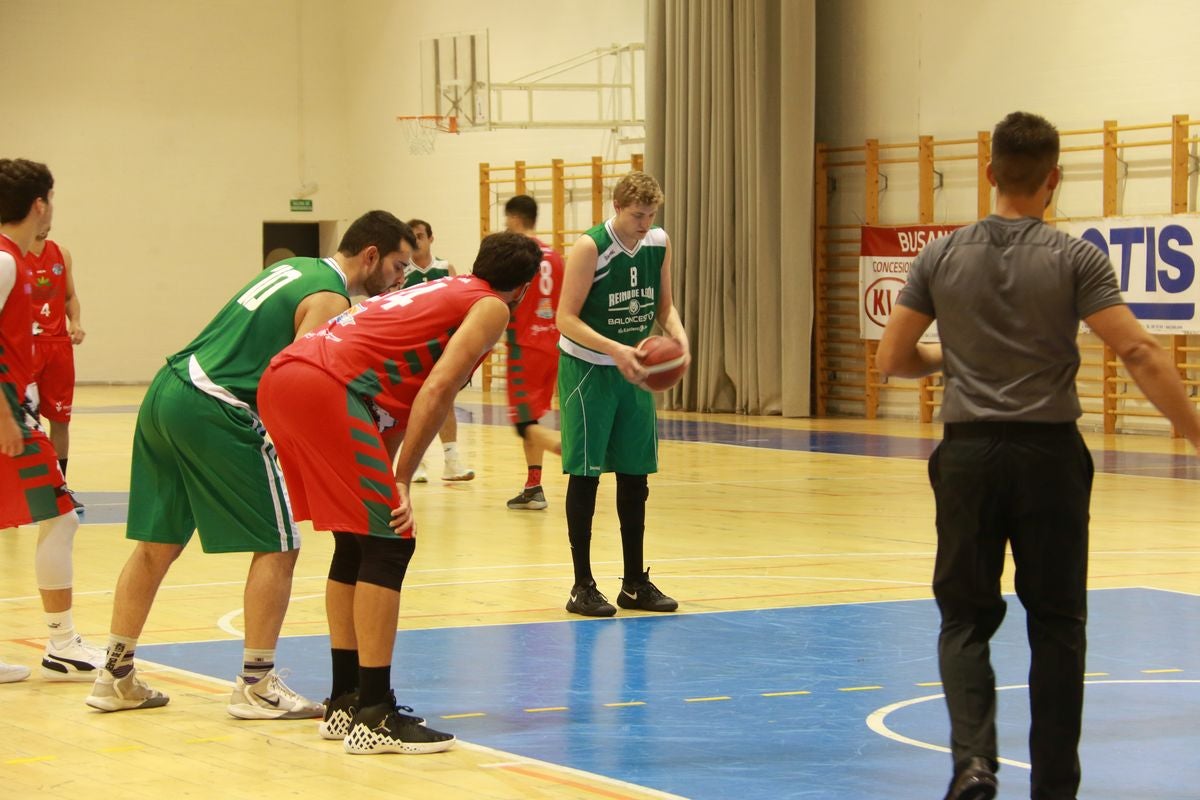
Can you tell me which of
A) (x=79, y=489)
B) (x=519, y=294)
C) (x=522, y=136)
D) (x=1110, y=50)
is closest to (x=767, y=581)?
(x=519, y=294)

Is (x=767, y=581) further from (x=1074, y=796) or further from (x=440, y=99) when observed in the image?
(x=440, y=99)

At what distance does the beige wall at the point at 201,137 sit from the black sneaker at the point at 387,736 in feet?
57.2

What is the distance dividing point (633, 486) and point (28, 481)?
239 centimetres

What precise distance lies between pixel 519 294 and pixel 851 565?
11.5 ft

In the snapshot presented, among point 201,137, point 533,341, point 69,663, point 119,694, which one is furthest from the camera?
point 201,137

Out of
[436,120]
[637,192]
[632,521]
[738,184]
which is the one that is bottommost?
[632,521]

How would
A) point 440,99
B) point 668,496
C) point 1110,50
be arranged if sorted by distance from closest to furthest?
1. point 668,496
2. point 1110,50
3. point 440,99

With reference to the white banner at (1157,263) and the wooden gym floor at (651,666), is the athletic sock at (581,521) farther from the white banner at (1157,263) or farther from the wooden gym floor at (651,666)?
the white banner at (1157,263)

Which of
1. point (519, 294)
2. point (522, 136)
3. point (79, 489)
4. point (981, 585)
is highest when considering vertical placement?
point (522, 136)

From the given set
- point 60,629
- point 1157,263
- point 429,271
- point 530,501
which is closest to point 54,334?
point 429,271

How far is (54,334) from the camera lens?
→ 9.95 metres

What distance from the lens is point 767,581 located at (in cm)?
734

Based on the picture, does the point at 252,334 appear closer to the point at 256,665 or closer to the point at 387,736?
the point at 256,665

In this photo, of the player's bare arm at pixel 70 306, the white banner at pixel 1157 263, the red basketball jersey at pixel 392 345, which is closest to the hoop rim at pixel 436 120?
the white banner at pixel 1157 263
